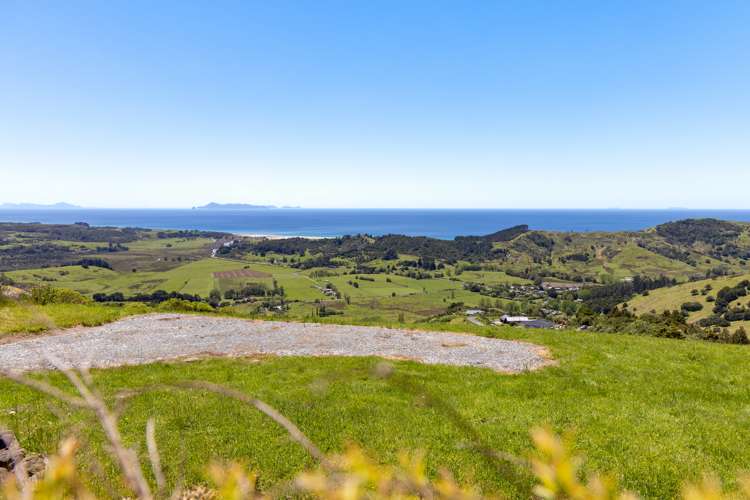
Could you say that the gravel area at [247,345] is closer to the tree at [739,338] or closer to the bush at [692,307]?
the tree at [739,338]

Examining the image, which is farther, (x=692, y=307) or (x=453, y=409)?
(x=692, y=307)

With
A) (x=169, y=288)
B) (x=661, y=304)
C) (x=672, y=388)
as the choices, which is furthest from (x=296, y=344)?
(x=169, y=288)

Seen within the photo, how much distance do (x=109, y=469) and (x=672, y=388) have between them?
16.6 metres

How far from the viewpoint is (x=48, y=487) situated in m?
1.60

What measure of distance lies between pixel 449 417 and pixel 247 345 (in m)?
13.6

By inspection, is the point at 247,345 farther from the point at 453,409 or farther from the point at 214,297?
the point at 214,297

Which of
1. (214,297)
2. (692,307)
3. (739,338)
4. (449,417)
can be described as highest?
(449,417)

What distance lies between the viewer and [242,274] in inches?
6604

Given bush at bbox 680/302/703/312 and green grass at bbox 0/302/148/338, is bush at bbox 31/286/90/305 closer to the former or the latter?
green grass at bbox 0/302/148/338

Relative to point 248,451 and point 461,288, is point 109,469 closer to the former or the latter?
point 248,451

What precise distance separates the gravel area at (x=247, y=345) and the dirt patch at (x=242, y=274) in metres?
146

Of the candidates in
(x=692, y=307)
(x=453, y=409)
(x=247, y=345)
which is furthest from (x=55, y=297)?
(x=692, y=307)

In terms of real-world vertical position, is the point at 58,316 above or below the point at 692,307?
above

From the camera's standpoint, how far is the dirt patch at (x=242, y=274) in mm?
163125
